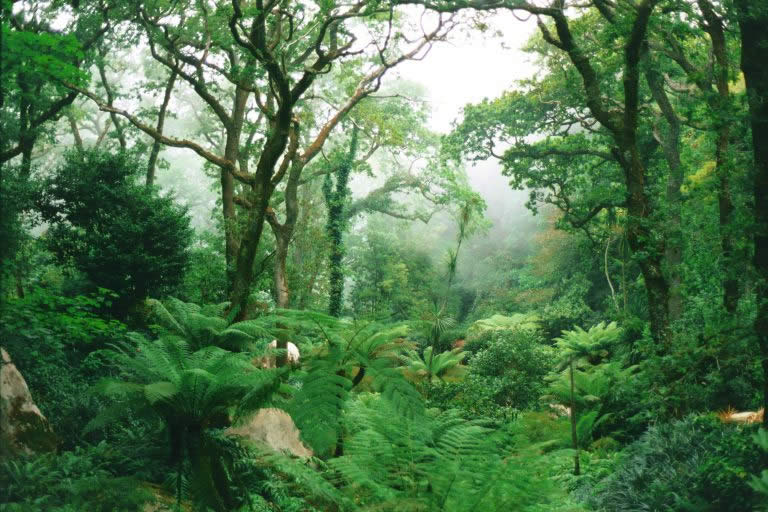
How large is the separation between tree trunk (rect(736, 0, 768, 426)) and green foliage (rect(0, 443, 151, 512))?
3.99 metres

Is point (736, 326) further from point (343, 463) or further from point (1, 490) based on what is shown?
point (1, 490)

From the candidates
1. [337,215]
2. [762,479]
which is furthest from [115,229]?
[762,479]

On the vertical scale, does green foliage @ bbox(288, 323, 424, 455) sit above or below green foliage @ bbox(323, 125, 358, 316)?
below

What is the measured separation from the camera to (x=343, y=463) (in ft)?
10.3

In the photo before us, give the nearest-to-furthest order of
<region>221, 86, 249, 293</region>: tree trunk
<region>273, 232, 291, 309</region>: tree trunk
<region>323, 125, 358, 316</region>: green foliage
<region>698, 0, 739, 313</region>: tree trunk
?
<region>698, 0, 739, 313</region>: tree trunk, <region>273, 232, 291, 309</region>: tree trunk, <region>221, 86, 249, 293</region>: tree trunk, <region>323, 125, 358, 316</region>: green foliage

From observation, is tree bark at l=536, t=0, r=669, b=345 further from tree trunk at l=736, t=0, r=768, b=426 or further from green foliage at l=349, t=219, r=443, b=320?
green foliage at l=349, t=219, r=443, b=320

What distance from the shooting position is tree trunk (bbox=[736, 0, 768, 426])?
13.4 ft

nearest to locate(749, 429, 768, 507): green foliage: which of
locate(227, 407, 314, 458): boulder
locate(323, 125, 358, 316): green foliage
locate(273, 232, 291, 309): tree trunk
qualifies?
locate(227, 407, 314, 458): boulder

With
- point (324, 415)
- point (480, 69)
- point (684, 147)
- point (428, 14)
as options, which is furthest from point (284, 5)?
point (480, 69)

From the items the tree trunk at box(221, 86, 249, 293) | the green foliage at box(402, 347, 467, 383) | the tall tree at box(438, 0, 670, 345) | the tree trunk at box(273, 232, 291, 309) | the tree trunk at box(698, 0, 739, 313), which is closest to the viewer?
the tree trunk at box(698, 0, 739, 313)

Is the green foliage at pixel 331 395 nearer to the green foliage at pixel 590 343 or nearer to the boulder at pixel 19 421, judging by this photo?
the boulder at pixel 19 421

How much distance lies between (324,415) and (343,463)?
0.39 metres

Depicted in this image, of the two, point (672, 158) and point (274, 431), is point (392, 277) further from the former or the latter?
point (274, 431)

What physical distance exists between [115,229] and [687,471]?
8.35 m
